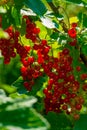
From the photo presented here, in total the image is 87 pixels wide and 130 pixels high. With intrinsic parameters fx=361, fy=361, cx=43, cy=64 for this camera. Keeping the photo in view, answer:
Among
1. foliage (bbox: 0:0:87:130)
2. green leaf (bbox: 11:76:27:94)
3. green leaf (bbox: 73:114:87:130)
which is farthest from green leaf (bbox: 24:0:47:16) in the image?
green leaf (bbox: 73:114:87:130)

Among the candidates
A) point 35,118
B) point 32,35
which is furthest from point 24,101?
point 32,35

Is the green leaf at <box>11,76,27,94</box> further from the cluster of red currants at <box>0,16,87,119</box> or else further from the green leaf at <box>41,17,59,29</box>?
the green leaf at <box>41,17,59,29</box>

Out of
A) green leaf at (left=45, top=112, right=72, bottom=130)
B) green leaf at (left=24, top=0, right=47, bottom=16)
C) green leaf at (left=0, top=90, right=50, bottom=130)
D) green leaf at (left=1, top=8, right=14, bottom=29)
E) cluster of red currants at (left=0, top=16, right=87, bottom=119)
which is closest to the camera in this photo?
green leaf at (left=0, top=90, right=50, bottom=130)

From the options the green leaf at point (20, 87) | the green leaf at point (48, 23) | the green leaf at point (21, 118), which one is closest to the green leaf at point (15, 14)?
Result: the green leaf at point (48, 23)

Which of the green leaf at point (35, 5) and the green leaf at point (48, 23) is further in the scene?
the green leaf at point (48, 23)

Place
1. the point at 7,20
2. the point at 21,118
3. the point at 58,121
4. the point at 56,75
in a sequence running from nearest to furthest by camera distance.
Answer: the point at 21,118 → the point at 7,20 → the point at 56,75 → the point at 58,121

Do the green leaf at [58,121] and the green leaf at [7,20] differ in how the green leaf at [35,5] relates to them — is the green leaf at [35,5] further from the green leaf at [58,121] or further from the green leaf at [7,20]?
the green leaf at [58,121]

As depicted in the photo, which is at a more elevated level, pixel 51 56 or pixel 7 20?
pixel 7 20

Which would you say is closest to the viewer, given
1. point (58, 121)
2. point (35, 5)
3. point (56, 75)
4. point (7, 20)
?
point (35, 5)

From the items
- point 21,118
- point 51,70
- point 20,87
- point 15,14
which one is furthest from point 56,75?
point 21,118

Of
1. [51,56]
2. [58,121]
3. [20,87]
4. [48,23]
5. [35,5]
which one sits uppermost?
[35,5]

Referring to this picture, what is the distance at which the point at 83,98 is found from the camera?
177 centimetres

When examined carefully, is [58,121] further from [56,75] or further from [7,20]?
[7,20]

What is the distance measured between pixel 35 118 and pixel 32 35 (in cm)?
108
